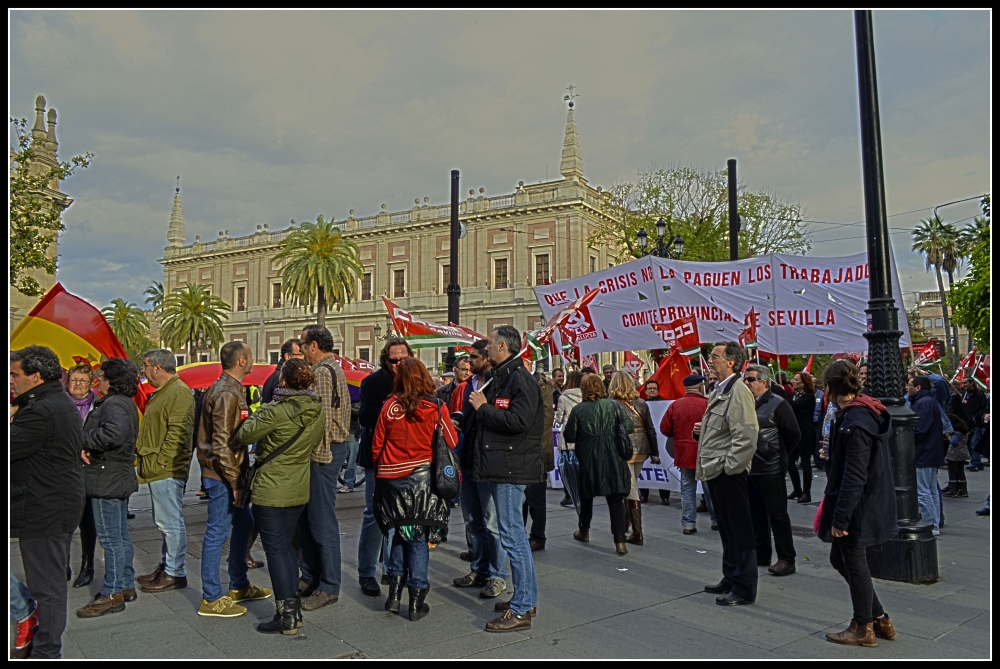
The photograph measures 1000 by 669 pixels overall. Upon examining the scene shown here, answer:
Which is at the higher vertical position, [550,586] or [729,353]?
[729,353]

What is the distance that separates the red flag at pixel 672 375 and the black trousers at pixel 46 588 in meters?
7.77

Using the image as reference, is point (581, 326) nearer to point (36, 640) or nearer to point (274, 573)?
point (274, 573)

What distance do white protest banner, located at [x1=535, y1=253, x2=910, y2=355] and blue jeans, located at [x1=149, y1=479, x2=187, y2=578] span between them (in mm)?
7428

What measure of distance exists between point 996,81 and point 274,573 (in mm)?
6054

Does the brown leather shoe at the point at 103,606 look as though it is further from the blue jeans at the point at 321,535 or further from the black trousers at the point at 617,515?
the black trousers at the point at 617,515

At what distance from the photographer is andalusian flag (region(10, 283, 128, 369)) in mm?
6598

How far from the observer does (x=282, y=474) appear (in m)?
4.83

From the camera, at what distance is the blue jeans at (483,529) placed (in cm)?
570

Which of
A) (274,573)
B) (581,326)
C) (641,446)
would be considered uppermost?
(581,326)

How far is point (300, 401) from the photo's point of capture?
489 cm

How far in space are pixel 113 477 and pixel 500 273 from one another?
49.6m

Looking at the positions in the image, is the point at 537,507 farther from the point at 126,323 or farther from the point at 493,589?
the point at 126,323

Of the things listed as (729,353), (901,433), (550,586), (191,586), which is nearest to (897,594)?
(901,433)

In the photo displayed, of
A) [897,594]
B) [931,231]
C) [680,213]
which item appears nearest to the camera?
[897,594]
